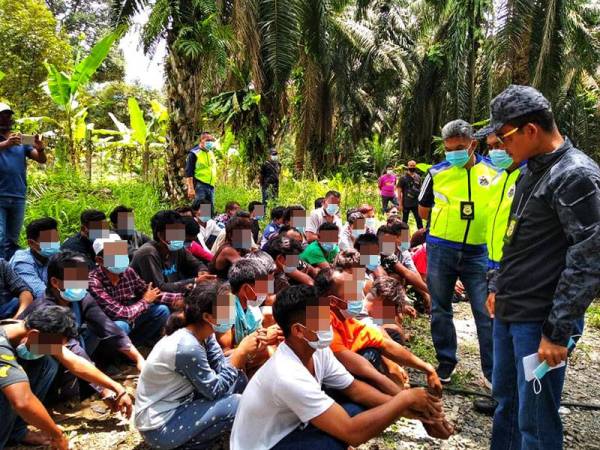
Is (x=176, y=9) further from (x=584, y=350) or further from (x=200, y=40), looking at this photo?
(x=584, y=350)

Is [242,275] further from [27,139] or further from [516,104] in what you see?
[27,139]

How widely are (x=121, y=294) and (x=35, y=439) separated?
1165 millimetres

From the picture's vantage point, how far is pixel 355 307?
10.0 ft

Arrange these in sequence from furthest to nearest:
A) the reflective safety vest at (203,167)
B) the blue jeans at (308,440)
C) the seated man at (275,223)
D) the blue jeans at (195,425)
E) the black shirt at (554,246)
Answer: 1. the reflective safety vest at (203,167)
2. the seated man at (275,223)
3. the blue jeans at (195,425)
4. the blue jeans at (308,440)
5. the black shirt at (554,246)

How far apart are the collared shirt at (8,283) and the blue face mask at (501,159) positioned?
3.22m

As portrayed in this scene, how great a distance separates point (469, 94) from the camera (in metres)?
16.1

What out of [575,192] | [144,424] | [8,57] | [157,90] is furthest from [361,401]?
[157,90]

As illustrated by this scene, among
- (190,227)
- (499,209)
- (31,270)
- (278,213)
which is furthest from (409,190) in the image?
(31,270)

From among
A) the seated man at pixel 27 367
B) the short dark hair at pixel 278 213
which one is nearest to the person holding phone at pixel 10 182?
the seated man at pixel 27 367

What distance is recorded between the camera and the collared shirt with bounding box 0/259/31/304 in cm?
307

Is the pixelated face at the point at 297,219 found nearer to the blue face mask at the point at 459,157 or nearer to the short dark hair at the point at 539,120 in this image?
the blue face mask at the point at 459,157

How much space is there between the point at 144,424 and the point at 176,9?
619 centimetres

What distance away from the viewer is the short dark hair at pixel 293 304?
6.50ft

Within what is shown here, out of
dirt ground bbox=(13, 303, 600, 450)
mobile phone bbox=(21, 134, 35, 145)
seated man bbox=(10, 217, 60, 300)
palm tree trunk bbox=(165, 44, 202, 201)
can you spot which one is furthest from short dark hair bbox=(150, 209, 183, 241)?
palm tree trunk bbox=(165, 44, 202, 201)
